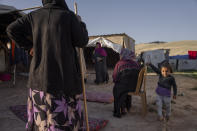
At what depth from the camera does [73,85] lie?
5.77 ft

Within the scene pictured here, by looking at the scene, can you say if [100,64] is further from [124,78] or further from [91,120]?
[91,120]

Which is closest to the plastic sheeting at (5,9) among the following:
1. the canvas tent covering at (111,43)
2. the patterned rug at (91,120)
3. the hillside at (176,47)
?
the patterned rug at (91,120)

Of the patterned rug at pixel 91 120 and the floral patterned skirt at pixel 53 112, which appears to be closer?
the floral patterned skirt at pixel 53 112

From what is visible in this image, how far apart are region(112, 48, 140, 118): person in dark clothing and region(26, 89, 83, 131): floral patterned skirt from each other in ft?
7.15

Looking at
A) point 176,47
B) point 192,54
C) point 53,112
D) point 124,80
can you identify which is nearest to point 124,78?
point 124,80

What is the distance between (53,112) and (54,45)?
630 millimetres

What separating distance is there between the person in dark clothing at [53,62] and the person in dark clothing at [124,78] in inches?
86.8

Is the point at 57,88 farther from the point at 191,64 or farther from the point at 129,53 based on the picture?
the point at 191,64

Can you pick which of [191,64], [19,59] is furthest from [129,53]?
[191,64]

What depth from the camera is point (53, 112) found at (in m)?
1.70

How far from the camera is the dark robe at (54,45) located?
167 centimetres

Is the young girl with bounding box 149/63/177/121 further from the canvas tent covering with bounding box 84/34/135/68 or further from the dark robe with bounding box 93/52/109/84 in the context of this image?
A: the canvas tent covering with bounding box 84/34/135/68

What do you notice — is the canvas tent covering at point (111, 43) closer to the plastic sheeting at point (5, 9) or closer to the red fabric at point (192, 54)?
the red fabric at point (192, 54)

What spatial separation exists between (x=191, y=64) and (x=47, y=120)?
1650 centimetres
